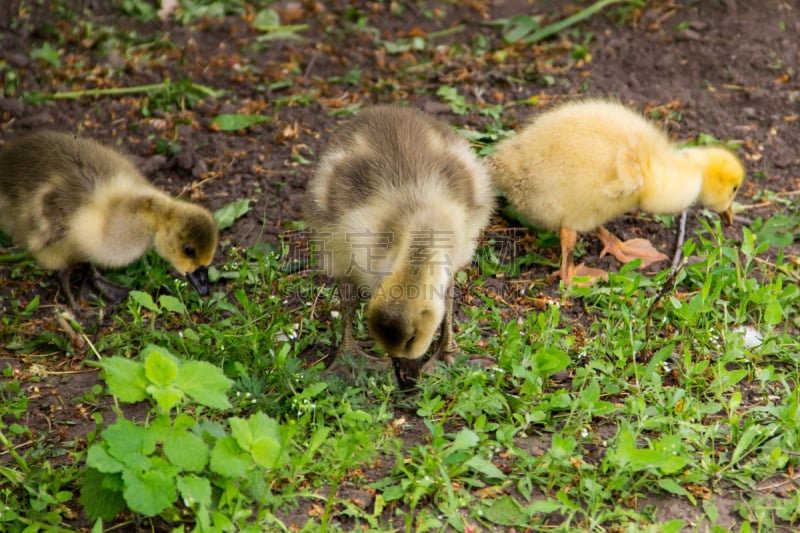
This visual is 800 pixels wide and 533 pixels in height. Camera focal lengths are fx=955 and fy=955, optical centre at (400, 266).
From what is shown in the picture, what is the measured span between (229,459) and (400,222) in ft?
3.80

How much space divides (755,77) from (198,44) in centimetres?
388

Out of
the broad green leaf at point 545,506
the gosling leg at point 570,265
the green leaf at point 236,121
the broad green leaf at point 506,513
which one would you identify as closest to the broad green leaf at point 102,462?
the broad green leaf at point 506,513

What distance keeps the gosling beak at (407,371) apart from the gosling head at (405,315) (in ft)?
0.22

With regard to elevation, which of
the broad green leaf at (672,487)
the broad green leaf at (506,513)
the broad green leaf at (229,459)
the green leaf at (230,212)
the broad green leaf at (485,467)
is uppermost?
the broad green leaf at (229,459)

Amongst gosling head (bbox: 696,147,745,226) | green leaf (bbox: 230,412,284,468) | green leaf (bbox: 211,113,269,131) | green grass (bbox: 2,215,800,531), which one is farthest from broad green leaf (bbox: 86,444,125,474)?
gosling head (bbox: 696,147,745,226)

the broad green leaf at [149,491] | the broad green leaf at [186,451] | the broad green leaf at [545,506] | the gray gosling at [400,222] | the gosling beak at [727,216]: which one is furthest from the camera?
the gosling beak at [727,216]

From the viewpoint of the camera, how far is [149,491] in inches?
119

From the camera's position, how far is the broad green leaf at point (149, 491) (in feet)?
9.84

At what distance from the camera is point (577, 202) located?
4730mm

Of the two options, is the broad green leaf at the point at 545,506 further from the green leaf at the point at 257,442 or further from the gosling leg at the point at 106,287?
the gosling leg at the point at 106,287

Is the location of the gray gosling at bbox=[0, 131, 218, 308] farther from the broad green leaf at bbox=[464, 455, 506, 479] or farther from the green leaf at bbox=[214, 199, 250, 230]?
the broad green leaf at bbox=[464, 455, 506, 479]

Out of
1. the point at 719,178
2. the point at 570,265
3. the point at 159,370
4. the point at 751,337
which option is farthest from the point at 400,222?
the point at 719,178

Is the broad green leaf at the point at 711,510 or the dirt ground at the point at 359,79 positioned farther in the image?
the dirt ground at the point at 359,79

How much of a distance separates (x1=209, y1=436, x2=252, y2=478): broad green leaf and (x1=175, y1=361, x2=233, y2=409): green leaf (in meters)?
0.14
